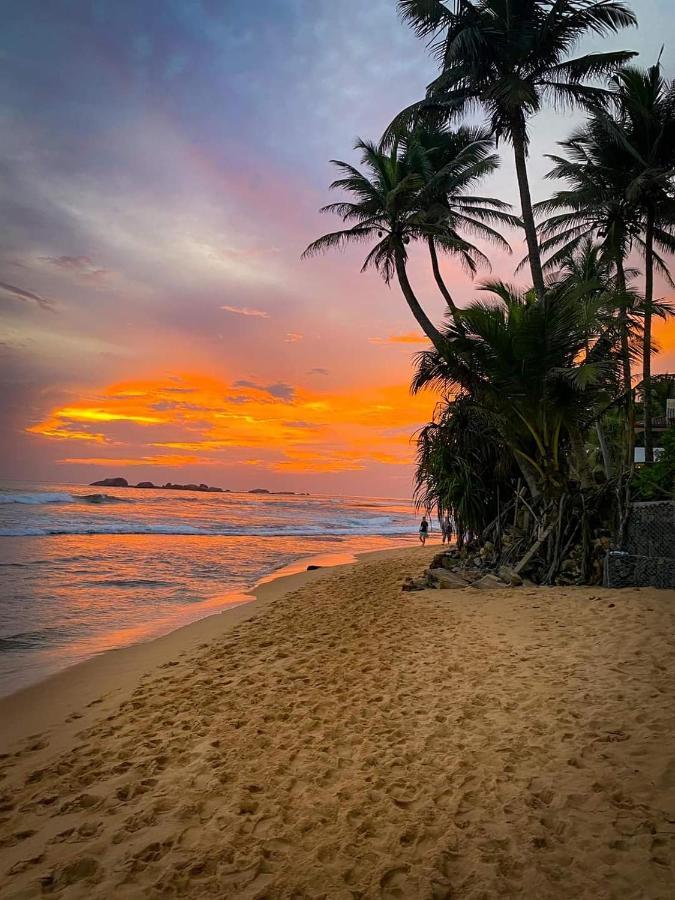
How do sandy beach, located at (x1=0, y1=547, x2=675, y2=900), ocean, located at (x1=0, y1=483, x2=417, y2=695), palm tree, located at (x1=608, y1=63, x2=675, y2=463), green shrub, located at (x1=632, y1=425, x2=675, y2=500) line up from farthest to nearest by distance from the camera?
palm tree, located at (x1=608, y1=63, x2=675, y2=463) → green shrub, located at (x1=632, y1=425, x2=675, y2=500) → ocean, located at (x1=0, y1=483, x2=417, y2=695) → sandy beach, located at (x1=0, y1=547, x2=675, y2=900)

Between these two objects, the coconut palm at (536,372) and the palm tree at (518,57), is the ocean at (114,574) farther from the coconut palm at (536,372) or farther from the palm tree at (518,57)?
the palm tree at (518,57)

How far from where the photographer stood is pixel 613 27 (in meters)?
13.5

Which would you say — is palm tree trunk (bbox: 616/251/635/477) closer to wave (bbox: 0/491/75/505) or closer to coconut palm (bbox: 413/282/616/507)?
coconut palm (bbox: 413/282/616/507)

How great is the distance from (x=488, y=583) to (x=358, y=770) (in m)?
6.87

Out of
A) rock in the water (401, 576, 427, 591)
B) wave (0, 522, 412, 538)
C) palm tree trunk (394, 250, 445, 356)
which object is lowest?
wave (0, 522, 412, 538)

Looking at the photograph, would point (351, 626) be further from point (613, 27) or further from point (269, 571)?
point (613, 27)

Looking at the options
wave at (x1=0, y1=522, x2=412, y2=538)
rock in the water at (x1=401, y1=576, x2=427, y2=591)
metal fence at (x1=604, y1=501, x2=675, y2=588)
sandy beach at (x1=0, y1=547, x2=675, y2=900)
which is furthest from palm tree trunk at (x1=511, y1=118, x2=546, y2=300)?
wave at (x1=0, y1=522, x2=412, y2=538)

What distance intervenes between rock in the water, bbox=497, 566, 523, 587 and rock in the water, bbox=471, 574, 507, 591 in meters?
0.11

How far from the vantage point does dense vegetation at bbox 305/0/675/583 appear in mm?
10102

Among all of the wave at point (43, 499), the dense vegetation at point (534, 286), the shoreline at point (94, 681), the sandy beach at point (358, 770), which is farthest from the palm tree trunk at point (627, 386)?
the wave at point (43, 499)

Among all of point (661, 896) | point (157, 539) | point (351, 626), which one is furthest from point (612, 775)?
point (157, 539)

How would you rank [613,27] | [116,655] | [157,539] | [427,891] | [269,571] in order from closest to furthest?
[427,891], [116,655], [613,27], [269,571], [157,539]

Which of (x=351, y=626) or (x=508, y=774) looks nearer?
(x=508, y=774)

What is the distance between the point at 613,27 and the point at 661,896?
18.0m
